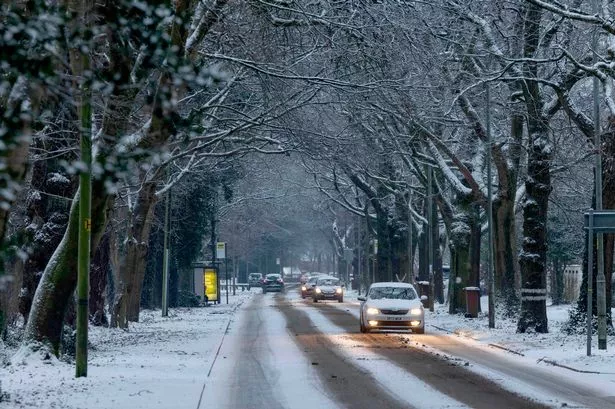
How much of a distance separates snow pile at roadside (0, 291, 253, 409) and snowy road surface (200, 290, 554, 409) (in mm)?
479

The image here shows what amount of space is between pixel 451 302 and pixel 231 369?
83.0ft

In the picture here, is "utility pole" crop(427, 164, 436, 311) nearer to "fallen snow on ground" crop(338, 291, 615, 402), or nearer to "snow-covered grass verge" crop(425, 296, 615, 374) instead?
"snow-covered grass verge" crop(425, 296, 615, 374)

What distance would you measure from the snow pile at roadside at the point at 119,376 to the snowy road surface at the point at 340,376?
1.57 feet

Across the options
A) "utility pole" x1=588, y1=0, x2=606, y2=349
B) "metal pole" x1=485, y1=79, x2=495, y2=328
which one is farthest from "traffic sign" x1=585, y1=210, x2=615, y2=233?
"metal pole" x1=485, y1=79, x2=495, y2=328

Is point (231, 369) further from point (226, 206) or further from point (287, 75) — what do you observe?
point (226, 206)

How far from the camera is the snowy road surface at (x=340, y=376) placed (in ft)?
55.1

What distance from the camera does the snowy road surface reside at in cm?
1680

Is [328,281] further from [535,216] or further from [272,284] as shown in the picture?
[535,216]

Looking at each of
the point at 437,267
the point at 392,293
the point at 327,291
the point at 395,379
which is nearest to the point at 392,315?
the point at 392,293

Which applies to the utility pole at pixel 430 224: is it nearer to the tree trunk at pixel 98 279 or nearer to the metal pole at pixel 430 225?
the metal pole at pixel 430 225

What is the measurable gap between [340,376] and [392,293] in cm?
1676

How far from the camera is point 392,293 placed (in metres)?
37.5

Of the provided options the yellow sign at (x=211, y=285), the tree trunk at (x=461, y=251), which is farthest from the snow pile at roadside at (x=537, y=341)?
the yellow sign at (x=211, y=285)

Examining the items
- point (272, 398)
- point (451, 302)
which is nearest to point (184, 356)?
point (272, 398)
